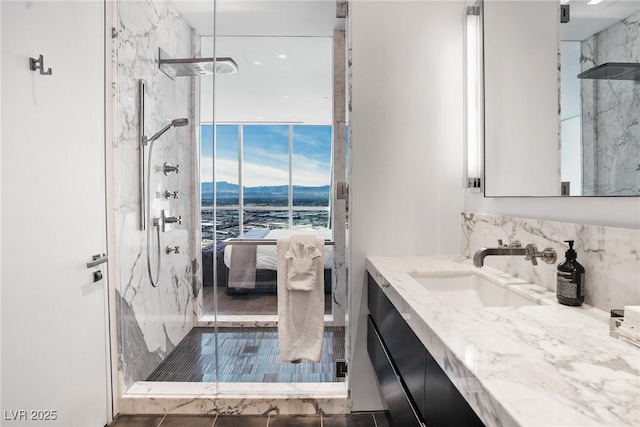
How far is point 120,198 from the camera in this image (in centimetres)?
195

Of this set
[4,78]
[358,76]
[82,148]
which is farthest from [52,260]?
[358,76]

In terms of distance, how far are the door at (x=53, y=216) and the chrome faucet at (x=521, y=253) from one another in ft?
5.10

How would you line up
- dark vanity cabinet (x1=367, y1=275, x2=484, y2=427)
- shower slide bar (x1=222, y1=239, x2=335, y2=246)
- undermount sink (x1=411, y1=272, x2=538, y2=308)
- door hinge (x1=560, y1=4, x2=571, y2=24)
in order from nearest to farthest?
dark vanity cabinet (x1=367, y1=275, x2=484, y2=427) < door hinge (x1=560, y1=4, x2=571, y2=24) < undermount sink (x1=411, y1=272, x2=538, y2=308) < shower slide bar (x1=222, y1=239, x2=335, y2=246)

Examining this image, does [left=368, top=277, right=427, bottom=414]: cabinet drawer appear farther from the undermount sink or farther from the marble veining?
the marble veining

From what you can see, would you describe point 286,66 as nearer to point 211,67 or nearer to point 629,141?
point 211,67

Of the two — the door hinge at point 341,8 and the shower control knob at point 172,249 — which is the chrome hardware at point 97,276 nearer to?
the shower control knob at point 172,249

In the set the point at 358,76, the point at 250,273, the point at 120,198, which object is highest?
the point at 358,76

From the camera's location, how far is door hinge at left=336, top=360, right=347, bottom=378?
6.67ft

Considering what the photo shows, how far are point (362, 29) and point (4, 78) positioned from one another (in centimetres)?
153

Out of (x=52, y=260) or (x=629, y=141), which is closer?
(x=629, y=141)

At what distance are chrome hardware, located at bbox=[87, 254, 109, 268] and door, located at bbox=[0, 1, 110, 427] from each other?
0.08 ft

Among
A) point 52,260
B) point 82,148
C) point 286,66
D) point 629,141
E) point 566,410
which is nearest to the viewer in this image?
Result: point 566,410

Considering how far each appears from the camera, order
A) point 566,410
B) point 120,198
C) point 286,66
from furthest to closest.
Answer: point 286,66 < point 120,198 < point 566,410

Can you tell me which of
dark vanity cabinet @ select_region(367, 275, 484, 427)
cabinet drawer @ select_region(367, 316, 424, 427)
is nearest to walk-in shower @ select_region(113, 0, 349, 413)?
cabinet drawer @ select_region(367, 316, 424, 427)
